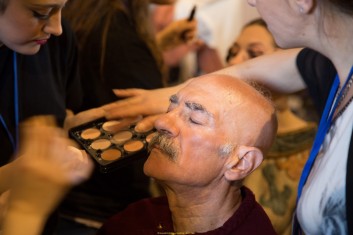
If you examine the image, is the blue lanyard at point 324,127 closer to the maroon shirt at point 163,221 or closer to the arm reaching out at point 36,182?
the maroon shirt at point 163,221

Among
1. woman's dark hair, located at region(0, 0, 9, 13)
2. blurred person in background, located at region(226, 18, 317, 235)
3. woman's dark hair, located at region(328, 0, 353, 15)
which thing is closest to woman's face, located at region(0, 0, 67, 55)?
woman's dark hair, located at region(0, 0, 9, 13)

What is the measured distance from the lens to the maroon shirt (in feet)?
3.64

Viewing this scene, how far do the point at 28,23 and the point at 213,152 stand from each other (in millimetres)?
519

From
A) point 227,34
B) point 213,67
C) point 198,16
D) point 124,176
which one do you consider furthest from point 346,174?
point 227,34

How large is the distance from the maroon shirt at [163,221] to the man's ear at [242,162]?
77 mm

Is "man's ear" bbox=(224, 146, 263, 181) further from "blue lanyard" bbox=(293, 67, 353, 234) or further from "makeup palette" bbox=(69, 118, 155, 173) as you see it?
"makeup palette" bbox=(69, 118, 155, 173)

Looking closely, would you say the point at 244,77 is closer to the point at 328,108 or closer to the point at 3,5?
the point at 328,108

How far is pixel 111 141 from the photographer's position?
51.0 inches

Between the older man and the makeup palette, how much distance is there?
0.10 meters

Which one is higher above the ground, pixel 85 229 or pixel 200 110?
pixel 200 110

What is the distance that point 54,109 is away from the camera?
133 cm

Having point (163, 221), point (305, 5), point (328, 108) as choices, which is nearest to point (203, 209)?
point (163, 221)

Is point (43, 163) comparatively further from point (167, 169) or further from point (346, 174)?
point (346, 174)

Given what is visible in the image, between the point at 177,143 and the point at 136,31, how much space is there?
1.97ft
